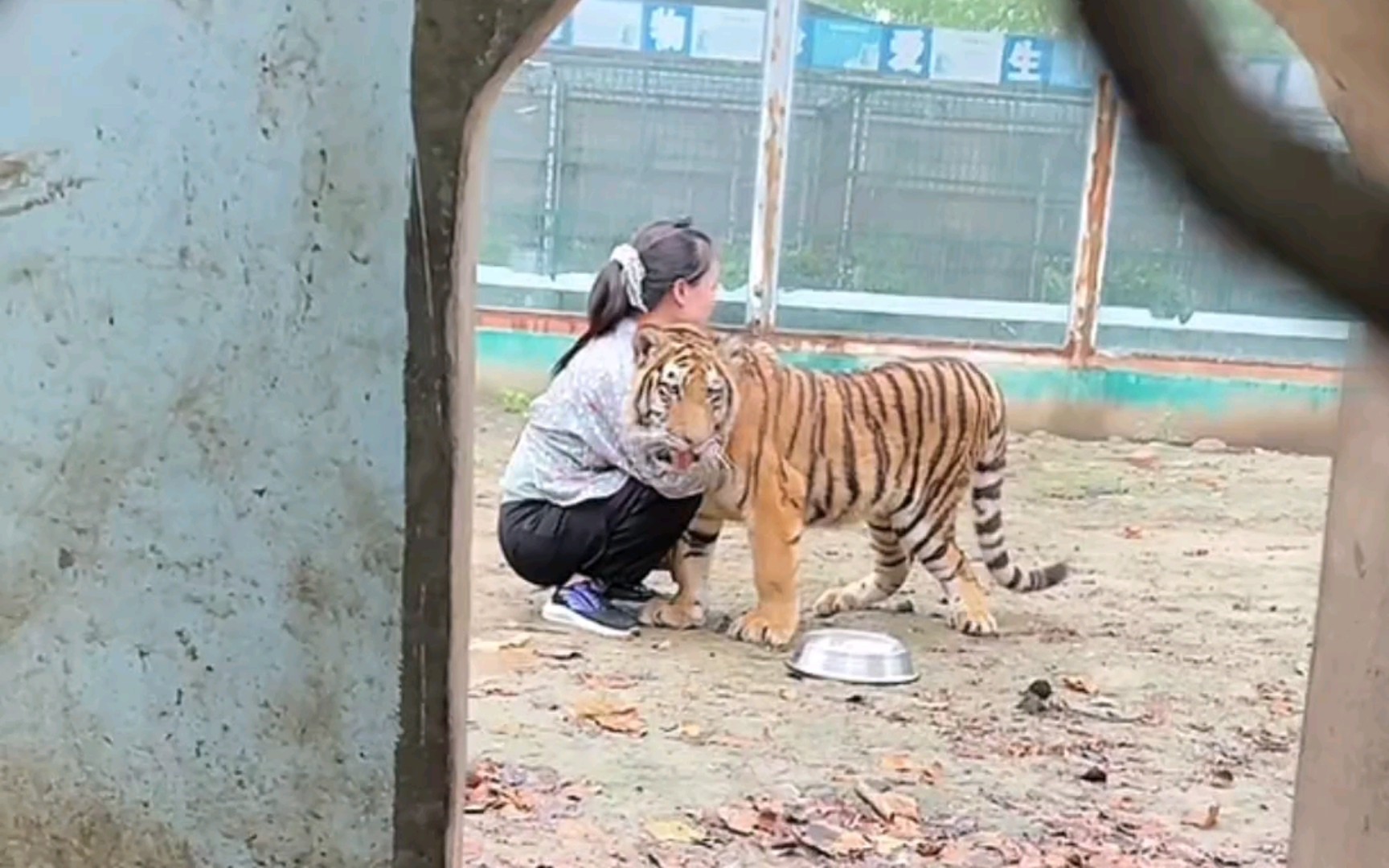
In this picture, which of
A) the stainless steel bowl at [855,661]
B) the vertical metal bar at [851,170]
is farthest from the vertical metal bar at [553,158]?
the stainless steel bowl at [855,661]

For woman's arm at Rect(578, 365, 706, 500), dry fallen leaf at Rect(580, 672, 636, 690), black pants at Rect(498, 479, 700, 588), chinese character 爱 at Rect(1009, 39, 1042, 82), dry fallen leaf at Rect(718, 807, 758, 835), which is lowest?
dry fallen leaf at Rect(580, 672, 636, 690)

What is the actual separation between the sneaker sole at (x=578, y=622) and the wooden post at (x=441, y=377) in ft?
7.61

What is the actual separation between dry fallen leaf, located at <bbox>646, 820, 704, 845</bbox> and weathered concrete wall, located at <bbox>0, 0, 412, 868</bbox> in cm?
114

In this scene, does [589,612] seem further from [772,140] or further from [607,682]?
[772,140]

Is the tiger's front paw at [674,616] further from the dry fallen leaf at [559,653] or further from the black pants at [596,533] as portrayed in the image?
the dry fallen leaf at [559,653]

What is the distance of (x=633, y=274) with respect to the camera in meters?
4.33

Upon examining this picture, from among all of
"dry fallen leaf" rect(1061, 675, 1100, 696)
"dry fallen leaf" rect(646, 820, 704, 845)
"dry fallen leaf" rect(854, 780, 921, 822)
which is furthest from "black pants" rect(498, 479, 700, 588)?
"dry fallen leaf" rect(646, 820, 704, 845)

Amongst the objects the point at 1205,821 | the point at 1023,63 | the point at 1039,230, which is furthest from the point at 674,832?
the point at 1039,230

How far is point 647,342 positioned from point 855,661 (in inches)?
35.3

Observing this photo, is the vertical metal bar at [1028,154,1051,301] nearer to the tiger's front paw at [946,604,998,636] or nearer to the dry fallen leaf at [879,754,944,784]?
the tiger's front paw at [946,604,998,636]

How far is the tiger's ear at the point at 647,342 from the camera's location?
13.8 ft

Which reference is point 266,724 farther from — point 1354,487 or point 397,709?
point 1354,487

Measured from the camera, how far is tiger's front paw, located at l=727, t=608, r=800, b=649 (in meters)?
4.30

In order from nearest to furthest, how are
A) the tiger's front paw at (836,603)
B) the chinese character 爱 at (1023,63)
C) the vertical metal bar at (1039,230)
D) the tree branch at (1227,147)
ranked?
1. the tree branch at (1227,147)
2. the tiger's front paw at (836,603)
3. the chinese character 爱 at (1023,63)
4. the vertical metal bar at (1039,230)
